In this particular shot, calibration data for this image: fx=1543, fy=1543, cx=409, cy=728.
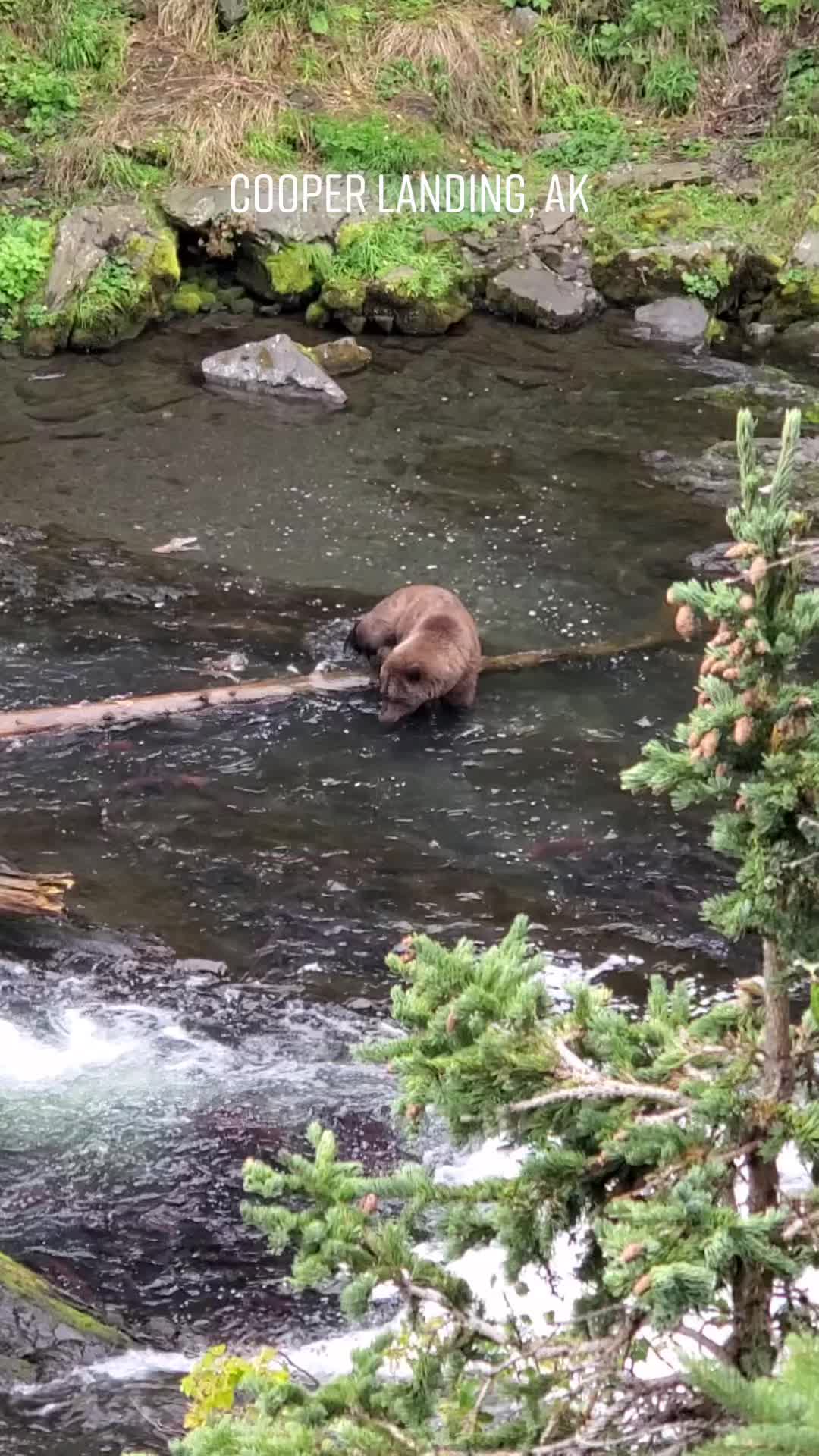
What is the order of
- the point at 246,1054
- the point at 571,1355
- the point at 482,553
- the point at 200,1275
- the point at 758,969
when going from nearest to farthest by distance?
the point at 571,1355 < the point at 200,1275 < the point at 246,1054 < the point at 758,969 < the point at 482,553

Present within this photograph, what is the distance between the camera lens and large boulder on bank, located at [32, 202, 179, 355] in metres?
14.7

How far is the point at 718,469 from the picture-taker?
12570 mm

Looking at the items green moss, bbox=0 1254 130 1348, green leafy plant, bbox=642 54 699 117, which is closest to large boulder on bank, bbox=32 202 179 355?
green leafy plant, bbox=642 54 699 117

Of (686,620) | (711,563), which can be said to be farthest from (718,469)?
(686,620)

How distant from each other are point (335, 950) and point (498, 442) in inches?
271

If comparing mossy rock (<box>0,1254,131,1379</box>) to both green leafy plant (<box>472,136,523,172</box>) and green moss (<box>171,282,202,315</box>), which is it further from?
green leafy plant (<box>472,136,523,172</box>)

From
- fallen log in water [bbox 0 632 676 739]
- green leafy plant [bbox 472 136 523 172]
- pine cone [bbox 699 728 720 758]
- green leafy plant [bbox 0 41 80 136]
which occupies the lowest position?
fallen log in water [bbox 0 632 676 739]

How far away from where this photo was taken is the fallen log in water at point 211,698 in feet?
29.1

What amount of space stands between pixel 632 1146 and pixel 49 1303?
3.10 m

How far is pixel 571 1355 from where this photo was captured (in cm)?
275

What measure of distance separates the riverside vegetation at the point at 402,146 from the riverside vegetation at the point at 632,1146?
13073mm

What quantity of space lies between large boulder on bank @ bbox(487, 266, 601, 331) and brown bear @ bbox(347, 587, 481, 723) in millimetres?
6826

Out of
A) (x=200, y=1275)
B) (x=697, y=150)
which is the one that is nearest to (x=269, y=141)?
(x=697, y=150)

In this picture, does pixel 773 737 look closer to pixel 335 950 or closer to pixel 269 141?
pixel 335 950
